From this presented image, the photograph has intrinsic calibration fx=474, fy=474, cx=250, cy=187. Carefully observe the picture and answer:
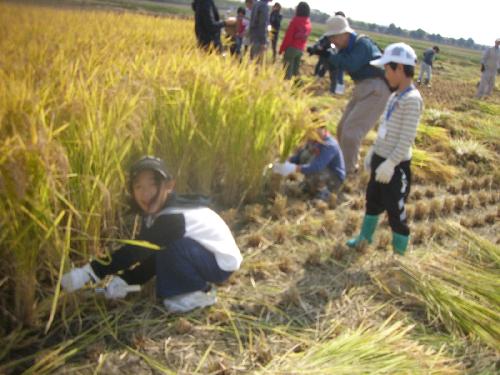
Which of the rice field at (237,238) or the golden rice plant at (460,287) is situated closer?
the rice field at (237,238)

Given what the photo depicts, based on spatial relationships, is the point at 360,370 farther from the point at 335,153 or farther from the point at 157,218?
the point at 335,153

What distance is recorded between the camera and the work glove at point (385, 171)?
2.52m

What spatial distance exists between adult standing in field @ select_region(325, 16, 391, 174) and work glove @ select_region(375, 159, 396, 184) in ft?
Answer: 4.58

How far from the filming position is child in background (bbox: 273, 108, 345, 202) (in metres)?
3.56

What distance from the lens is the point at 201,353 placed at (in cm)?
188

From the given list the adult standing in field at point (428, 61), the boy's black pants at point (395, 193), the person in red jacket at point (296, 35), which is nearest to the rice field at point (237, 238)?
the boy's black pants at point (395, 193)

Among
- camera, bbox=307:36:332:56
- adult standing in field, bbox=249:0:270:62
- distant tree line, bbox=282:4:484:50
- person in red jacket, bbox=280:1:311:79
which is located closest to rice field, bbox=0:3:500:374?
camera, bbox=307:36:332:56

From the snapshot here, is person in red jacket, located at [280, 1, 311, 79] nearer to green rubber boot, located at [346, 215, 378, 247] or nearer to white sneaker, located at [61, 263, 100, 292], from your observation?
green rubber boot, located at [346, 215, 378, 247]

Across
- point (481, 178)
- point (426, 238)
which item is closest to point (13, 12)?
point (426, 238)

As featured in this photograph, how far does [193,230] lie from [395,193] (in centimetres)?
127

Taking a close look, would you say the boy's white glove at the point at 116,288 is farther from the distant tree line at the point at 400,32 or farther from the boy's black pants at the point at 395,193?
the distant tree line at the point at 400,32

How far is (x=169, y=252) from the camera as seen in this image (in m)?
1.95

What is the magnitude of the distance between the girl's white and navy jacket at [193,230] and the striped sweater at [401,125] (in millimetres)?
1062

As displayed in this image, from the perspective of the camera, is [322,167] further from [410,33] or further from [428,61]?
[410,33]
